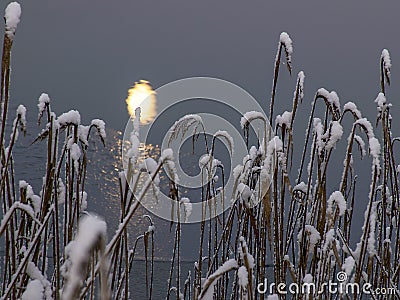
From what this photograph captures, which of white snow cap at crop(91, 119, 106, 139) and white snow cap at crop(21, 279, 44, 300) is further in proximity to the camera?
white snow cap at crop(91, 119, 106, 139)

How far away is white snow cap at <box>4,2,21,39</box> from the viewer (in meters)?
0.81

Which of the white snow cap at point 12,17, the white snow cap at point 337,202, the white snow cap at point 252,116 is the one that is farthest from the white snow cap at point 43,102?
the white snow cap at point 337,202

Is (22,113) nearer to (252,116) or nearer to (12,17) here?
(12,17)

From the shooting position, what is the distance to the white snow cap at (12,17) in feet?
2.67

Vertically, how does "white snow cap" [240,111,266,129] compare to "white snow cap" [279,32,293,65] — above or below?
below

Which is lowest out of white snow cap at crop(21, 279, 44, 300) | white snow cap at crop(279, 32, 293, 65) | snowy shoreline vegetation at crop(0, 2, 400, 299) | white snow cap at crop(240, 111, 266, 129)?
white snow cap at crop(21, 279, 44, 300)

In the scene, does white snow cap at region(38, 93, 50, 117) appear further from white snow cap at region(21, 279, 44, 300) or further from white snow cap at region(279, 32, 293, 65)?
white snow cap at region(279, 32, 293, 65)

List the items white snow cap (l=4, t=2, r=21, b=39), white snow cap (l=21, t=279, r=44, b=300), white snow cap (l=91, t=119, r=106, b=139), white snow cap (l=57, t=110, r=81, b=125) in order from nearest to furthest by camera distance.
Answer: white snow cap (l=4, t=2, r=21, b=39) → white snow cap (l=21, t=279, r=44, b=300) → white snow cap (l=57, t=110, r=81, b=125) → white snow cap (l=91, t=119, r=106, b=139)

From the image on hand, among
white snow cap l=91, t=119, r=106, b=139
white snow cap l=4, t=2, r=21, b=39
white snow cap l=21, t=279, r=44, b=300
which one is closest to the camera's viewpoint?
white snow cap l=4, t=2, r=21, b=39

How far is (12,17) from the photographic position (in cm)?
82

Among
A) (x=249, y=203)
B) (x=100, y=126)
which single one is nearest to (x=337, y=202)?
(x=249, y=203)

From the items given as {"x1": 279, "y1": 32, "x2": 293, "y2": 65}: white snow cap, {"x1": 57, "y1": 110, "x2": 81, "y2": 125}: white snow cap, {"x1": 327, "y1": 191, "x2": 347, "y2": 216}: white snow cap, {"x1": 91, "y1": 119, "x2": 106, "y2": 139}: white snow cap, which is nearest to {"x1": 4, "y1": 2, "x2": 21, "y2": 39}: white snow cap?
{"x1": 57, "y1": 110, "x2": 81, "y2": 125}: white snow cap

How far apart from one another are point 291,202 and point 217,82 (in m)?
0.53

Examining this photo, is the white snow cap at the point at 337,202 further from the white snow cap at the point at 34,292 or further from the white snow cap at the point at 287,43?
the white snow cap at the point at 34,292
